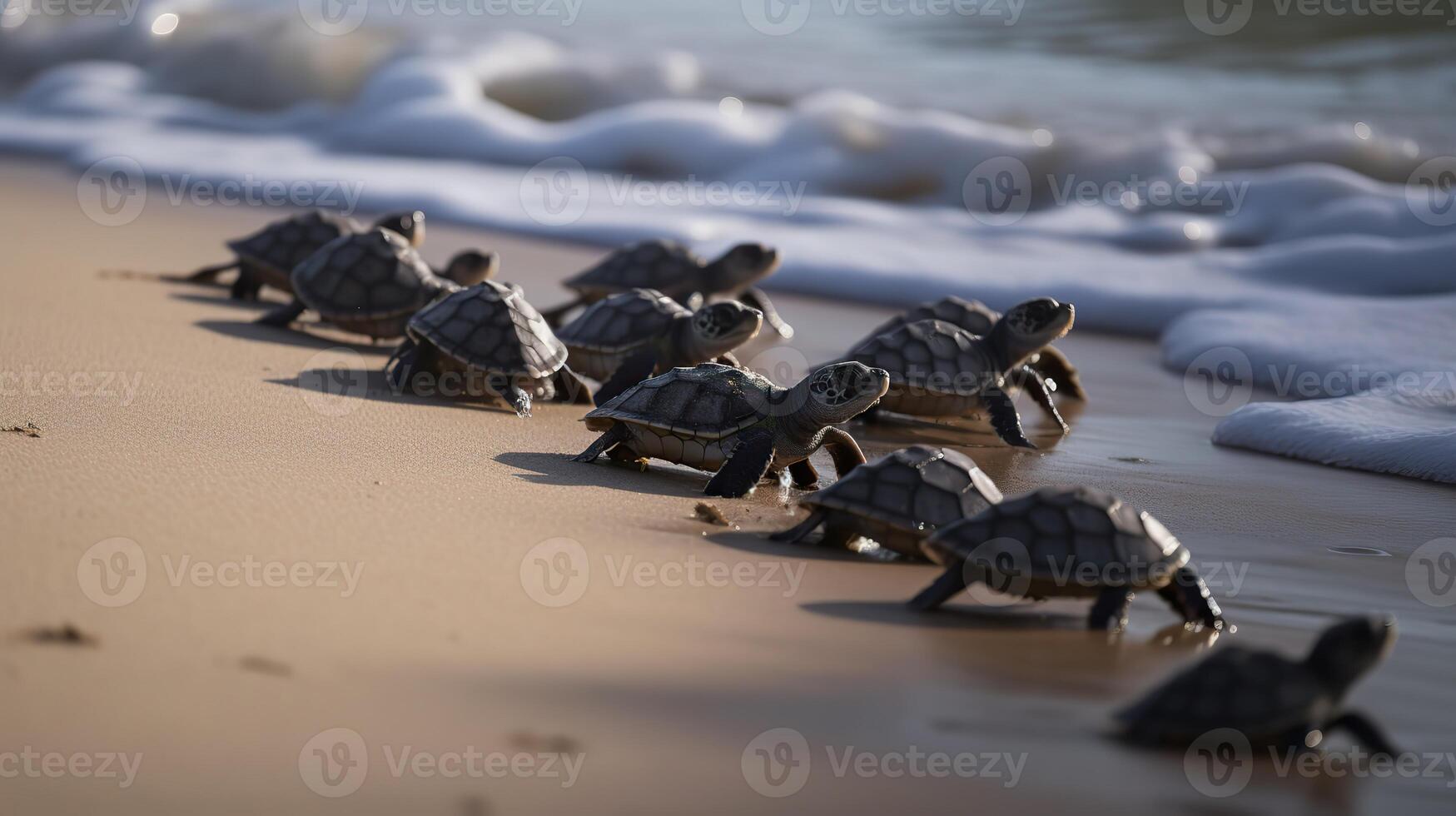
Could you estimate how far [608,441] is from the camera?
17.6 feet

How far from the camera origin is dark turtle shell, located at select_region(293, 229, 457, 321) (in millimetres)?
7598

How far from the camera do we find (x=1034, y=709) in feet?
10.5

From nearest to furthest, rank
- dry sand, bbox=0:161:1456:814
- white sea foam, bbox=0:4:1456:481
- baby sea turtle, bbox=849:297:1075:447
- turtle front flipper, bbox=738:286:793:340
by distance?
dry sand, bbox=0:161:1456:814, baby sea turtle, bbox=849:297:1075:447, turtle front flipper, bbox=738:286:793:340, white sea foam, bbox=0:4:1456:481

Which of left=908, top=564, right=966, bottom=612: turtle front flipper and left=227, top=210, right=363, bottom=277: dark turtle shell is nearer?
left=908, top=564, right=966, bottom=612: turtle front flipper

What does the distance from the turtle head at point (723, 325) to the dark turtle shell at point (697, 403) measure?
122 cm

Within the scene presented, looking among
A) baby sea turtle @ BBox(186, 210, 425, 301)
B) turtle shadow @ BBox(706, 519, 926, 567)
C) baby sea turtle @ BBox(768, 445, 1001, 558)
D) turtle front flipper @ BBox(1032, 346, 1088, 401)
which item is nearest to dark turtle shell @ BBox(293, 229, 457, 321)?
baby sea turtle @ BBox(186, 210, 425, 301)

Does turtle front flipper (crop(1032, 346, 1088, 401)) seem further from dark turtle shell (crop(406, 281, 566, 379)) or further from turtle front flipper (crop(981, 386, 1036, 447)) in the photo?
dark turtle shell (crop(406, 281, 566, 379))

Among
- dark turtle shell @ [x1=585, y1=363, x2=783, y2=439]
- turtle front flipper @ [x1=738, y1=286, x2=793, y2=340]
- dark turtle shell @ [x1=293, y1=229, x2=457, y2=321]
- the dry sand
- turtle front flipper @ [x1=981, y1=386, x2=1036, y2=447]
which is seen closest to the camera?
the dry sand

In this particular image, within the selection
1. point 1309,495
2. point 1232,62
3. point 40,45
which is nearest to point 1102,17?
point 1232,62

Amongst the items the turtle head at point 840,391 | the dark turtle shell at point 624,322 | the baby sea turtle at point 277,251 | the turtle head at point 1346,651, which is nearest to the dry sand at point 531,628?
the turtle head at point 1346,651

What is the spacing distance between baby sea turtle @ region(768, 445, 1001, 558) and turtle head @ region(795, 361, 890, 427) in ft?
2.36

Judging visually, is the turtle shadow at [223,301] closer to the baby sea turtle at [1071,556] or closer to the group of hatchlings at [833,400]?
the group of hatchlings at [833,400]

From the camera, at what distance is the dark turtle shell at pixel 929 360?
6750 mm

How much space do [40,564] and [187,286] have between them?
559 centimetres
